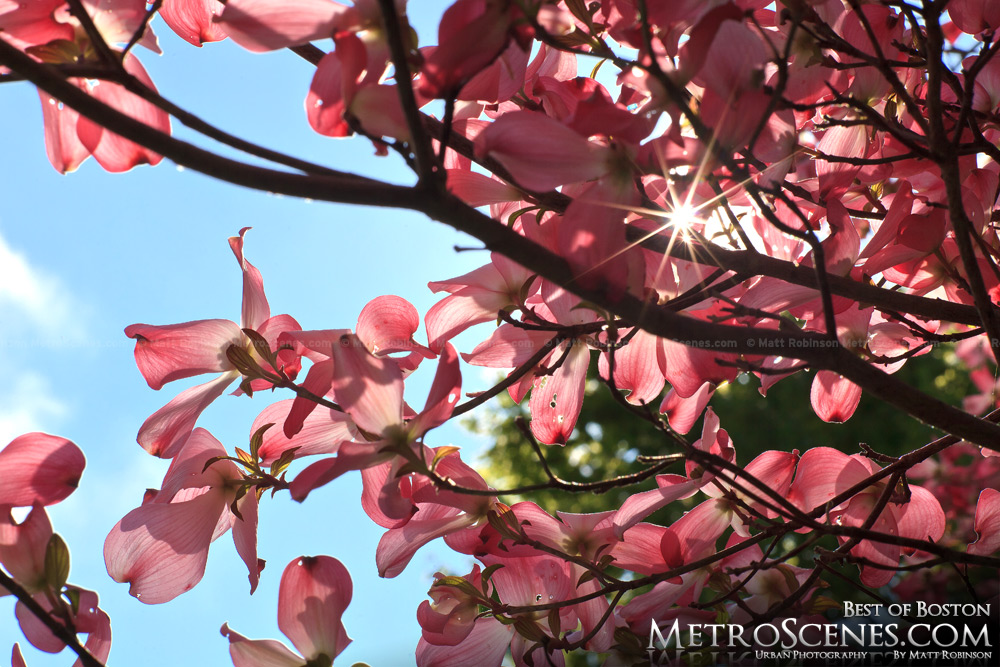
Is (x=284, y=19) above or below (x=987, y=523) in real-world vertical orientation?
above

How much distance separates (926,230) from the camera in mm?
762

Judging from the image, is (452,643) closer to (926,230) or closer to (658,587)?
(658,587)

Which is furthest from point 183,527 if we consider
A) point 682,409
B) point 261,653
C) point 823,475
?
point 823,475

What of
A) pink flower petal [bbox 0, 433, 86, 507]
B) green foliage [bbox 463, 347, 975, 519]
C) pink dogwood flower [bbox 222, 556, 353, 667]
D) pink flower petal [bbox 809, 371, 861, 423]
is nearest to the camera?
pink flower petal [bbox 0, 433, 86, 507]

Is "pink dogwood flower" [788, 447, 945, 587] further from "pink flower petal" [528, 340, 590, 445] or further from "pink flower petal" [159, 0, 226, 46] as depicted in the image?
"pink flower petal" [159, 0, 226, 46]

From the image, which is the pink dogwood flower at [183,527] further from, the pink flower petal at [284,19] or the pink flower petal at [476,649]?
the pink flower petal at [284,19]

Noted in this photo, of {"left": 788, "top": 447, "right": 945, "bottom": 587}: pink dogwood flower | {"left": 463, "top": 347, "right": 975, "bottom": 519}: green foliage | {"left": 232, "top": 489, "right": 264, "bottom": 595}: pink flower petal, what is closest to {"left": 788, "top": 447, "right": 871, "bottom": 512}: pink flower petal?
{"left": 788, "top": 447, "right": 945, "bottom": 587}: pink dogwood flower

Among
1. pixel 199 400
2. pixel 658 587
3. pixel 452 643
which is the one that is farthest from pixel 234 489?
pixel 658 587

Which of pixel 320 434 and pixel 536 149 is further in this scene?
pixel 320 434

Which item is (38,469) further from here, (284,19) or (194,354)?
(284,19)

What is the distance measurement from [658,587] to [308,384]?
1.53 ft

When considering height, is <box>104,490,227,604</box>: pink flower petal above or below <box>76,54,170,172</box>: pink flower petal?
below

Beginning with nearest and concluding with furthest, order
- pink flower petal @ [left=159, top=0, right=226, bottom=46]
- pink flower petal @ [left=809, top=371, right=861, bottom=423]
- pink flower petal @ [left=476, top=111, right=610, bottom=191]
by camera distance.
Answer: pink flower petal @ [left=476, top=111, right=610, bottom=191]
pink flower petal @ [left=159, top=0, right=226, bottom=46]
pink flower petal @ [left=809, top=371, right=861, bottom=423]

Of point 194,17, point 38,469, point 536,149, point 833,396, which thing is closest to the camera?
point 536,149
